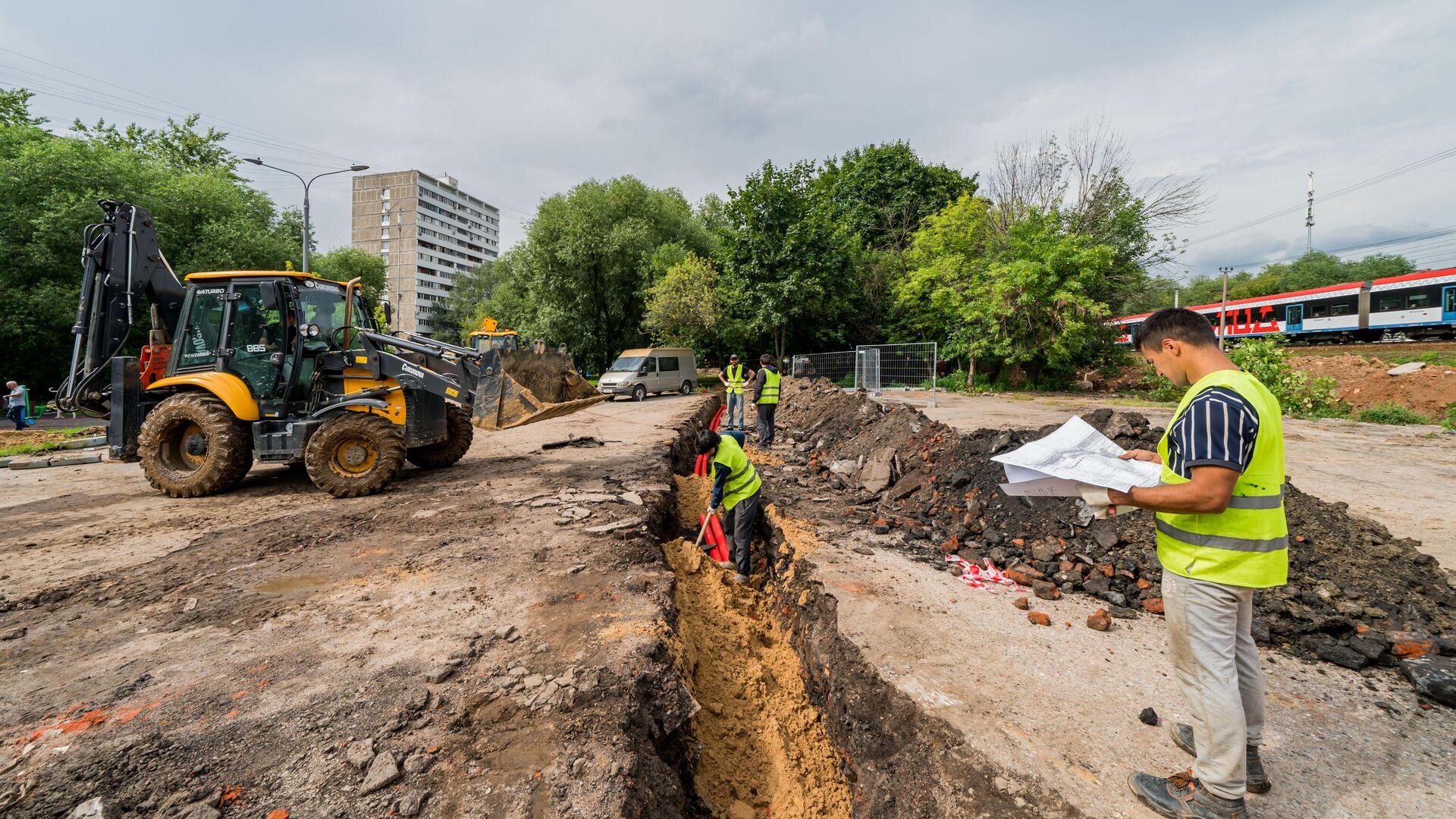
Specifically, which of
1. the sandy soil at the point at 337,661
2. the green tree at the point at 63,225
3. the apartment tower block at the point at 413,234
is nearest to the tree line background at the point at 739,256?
the green tree at the point at 63,225

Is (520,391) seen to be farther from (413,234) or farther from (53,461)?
(413,234)

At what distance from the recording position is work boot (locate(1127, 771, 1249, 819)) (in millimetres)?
2016

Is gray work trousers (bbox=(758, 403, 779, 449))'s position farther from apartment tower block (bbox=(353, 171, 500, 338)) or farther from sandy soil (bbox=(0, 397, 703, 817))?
apartment tower block (bbox=(353, 171, 500, 338))

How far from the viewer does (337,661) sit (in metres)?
3.07

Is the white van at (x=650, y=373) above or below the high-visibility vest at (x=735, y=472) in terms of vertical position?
above

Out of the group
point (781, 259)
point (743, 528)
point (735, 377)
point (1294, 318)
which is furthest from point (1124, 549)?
point (1294, 318)

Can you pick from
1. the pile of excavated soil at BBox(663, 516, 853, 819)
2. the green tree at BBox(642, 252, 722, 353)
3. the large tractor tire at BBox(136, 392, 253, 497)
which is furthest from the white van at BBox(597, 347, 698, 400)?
the pile of excavated soil at BBox(663, 516, 853, 819)

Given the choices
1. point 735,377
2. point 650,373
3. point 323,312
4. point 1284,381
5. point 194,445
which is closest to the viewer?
point 194,445

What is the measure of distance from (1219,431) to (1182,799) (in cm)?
140

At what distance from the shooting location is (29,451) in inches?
387

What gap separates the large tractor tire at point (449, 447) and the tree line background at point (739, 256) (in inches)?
383

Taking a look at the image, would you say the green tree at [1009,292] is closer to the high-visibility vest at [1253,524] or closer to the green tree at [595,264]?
the green tree at [595,264]

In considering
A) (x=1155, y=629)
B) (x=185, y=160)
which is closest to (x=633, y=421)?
(x=1155, y=629)

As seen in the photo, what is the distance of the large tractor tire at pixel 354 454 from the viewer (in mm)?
6379
